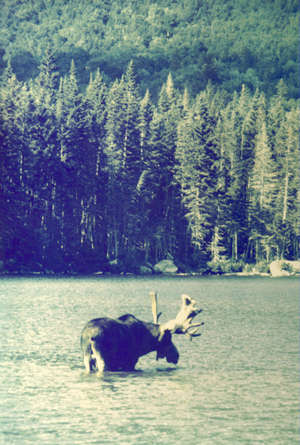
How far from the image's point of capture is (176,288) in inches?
2108

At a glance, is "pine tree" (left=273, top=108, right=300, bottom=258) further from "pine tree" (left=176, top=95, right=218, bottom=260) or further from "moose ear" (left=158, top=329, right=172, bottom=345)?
"moose ear" (left=158, top=329, right=172, bottom=345)

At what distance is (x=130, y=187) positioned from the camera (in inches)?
3305

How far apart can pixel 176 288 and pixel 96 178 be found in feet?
104

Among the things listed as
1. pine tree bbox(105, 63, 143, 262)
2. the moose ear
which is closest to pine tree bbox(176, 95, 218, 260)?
pine tree bbox(105, 63, 143, 262)

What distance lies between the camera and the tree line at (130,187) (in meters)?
76.2

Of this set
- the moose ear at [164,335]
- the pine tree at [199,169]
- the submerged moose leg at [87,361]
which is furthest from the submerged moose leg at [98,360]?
the pine tree at [199,169]

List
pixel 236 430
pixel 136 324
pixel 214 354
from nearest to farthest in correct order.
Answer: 1. pixel 236 430
2. pixel 136 324
3. pixel 214 354

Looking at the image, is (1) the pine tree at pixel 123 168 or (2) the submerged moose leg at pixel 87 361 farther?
(1) the pine tree at pixel 123 168

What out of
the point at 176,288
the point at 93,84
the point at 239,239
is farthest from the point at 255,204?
the point at 176,288

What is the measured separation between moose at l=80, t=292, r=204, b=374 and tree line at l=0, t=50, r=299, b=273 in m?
54.9

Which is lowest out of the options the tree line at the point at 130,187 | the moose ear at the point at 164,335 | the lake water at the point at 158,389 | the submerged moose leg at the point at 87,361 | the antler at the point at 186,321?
the lake water at the point at 158,389

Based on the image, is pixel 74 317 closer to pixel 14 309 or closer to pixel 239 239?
pixel 14 309

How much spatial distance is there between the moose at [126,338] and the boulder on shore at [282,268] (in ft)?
188

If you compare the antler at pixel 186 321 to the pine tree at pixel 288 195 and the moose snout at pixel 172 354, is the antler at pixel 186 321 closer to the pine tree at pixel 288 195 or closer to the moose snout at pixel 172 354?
the moose snout at pixel 172 354
